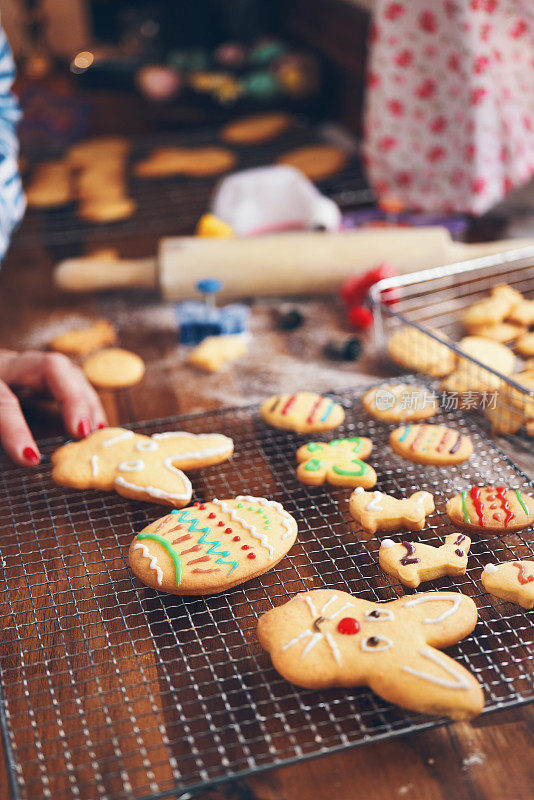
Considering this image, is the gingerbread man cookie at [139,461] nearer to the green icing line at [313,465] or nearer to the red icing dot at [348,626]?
the green icing line at [313,465]

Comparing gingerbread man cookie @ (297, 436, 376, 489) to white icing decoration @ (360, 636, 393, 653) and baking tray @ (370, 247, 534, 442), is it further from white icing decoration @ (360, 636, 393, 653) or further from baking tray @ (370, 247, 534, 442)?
white icing decoration @ (360, 636, 393, 653)

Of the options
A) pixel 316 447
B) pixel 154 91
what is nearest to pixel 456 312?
pixel 316 447

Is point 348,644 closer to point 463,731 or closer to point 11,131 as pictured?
point 463,731

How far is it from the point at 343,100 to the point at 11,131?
126 centimetres

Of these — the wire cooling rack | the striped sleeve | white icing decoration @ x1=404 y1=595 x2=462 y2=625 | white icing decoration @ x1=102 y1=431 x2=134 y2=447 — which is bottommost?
the wire cooling rack

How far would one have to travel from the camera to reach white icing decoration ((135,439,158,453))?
1.15 meters

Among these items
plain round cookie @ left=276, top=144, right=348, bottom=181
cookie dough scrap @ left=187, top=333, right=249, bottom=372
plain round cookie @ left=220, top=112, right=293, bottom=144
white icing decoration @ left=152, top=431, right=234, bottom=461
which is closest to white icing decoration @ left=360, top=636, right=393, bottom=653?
white icing decoration @ left=152, top=431, right=234, bottom=461

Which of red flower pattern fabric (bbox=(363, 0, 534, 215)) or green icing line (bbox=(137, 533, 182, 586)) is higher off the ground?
red flower pattern fabric (bbox=(363, 0, 534, 215))

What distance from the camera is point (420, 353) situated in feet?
4.50

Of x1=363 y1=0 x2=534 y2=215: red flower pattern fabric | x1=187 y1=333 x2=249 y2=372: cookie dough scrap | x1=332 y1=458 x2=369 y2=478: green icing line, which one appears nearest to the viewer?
x1=332 y1=458 x2=369 y2=478: green icing line

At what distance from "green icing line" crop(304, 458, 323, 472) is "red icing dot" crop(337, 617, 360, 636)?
0.28 metres

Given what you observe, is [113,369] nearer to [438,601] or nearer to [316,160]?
[438,601]

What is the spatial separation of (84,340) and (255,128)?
1.22 m

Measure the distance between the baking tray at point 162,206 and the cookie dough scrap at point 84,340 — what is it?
51 cm
